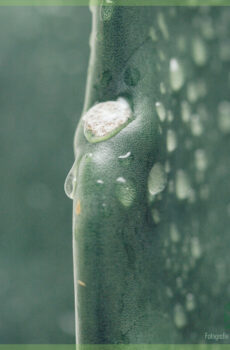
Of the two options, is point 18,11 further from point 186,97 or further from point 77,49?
point 186,97

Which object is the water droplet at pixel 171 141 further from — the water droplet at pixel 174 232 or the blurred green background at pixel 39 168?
the blurred green background at pixel 39 168

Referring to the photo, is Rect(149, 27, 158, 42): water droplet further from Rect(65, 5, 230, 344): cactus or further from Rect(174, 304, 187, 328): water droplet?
Rect(174, 304, 187, 328): water droplet

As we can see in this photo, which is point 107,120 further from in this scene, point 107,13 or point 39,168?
point 39,168

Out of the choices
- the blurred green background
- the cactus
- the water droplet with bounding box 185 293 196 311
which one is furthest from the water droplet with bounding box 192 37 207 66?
the blurred green background

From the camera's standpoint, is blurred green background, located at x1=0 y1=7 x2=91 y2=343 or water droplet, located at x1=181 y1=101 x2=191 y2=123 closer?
water droplet, located at x1=181 y1=101 x2=191 y2=123

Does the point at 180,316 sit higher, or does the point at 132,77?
the point at 132,77

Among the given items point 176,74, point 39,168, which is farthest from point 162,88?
point 39,168
